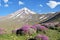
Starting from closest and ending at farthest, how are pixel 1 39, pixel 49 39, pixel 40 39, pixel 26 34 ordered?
pixel 1 39 < pixel 40 39 < pixel 49 39 < pixel 26 34

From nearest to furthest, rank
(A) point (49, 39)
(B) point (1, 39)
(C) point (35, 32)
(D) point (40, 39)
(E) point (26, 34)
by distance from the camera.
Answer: (B) point (1, 39) → (D) point (40, 39) → (A) point (49, 39) → (E) point (26, 34) → (C) point (35, 32)

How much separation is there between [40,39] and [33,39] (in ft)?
2.41

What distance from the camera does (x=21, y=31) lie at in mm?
23719

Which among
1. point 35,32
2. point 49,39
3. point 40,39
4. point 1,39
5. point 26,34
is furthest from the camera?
point 35,32

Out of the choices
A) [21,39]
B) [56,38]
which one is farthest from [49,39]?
[21,39]

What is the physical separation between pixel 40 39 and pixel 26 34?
380cm

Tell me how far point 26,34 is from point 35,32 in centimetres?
192

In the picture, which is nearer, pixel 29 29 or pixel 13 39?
pixel 13 39

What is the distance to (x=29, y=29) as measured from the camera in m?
24.2

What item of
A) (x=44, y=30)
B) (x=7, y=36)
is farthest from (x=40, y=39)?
(x=44, y=30)

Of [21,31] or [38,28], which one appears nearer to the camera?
[21,31]

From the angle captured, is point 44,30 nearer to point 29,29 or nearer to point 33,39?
point 29,29

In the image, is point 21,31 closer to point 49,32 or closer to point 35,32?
point 35,32

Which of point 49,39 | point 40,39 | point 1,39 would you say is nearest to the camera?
point 1,39
